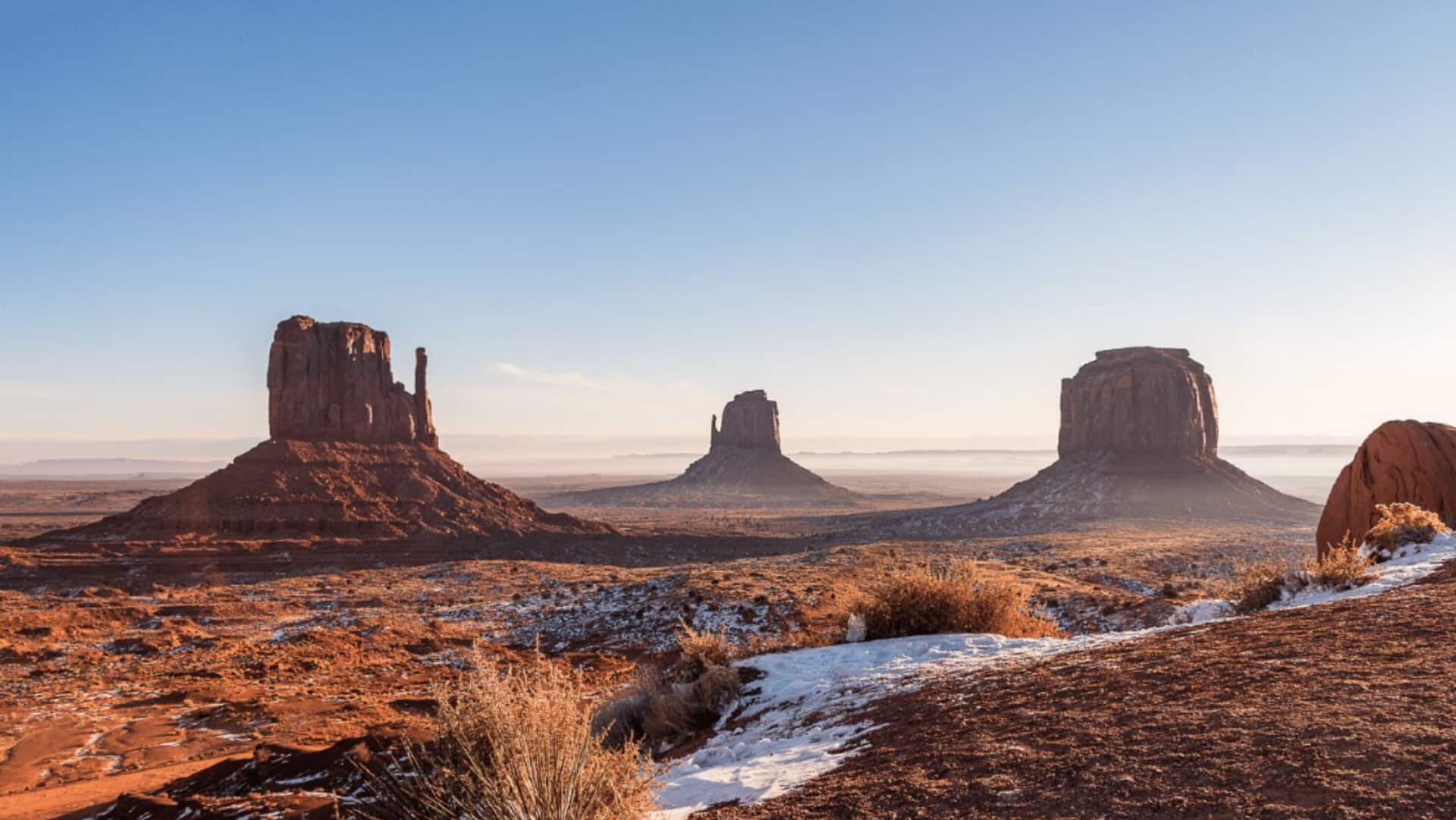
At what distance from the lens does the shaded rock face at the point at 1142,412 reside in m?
87.8

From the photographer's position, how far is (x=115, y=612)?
2653 centimetres

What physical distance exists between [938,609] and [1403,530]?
7927mm

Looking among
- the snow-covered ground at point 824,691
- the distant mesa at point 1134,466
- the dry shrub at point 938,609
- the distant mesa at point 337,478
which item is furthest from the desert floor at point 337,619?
the distant mesa at point 1134,466

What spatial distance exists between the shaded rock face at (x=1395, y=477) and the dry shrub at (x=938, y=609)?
953 centimetres

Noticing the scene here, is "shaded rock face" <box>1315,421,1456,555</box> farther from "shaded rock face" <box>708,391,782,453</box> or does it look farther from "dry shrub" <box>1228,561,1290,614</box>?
"shaded rock face" <box>708,391,782,453</box>

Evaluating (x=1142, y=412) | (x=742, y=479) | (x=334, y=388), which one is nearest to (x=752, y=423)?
(x=742, y=479)

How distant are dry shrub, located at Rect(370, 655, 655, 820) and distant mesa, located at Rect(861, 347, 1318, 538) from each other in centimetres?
6199

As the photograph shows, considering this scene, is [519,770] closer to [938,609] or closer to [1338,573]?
[938,609]

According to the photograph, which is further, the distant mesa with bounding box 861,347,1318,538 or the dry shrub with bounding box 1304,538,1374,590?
the distant mesa with bounding box 861,347,1318,538

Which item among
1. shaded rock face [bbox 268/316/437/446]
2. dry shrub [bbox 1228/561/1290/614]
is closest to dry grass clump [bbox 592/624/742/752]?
dry shrub [bbox 1228/561/1290/614]

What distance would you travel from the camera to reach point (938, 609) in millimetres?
10281

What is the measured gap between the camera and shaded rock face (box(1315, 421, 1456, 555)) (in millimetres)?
14859

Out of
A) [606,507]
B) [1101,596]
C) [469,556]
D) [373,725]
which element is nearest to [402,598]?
[469,556]

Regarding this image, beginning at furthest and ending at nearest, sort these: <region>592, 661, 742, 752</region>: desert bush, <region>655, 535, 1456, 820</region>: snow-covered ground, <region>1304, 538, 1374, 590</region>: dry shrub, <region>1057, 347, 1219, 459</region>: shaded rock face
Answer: <region>1057, 347, 1219, 459</region>: shaded rock face, <region>1304, 538, 1374, 590</region>: dry shrub, <region>592, 661, 742, 752</region>: desert bush, <region>655, 535, 1456, 820</region>: snow-covered ground
